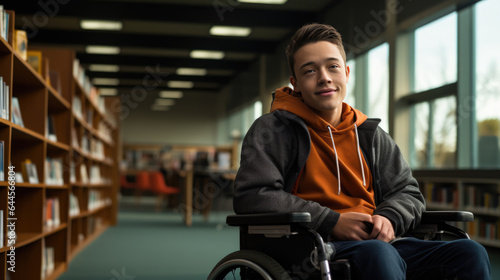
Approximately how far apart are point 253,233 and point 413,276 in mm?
466

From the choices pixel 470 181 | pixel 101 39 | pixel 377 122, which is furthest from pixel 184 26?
pixel 377 122

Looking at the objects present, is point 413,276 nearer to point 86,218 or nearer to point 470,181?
point 470,181

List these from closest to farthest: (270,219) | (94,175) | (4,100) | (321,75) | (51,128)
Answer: (270,219) → (321,75) → (4,100) → (51,128) → (94,175)

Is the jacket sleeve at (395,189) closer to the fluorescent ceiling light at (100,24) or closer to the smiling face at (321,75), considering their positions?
the smiling face at (321,75)

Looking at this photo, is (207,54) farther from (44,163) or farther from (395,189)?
(395,189)

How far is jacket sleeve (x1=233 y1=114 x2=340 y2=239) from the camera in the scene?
4.84 feet

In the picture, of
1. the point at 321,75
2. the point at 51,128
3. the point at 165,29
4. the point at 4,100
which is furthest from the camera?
the point at 165,29

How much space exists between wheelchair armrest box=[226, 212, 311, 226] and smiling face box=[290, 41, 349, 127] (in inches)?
16.7

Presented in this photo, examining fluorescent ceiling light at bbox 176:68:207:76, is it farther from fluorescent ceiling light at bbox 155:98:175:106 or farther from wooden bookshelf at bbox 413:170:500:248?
wooden bookshelf at bbox 413:170:500:248

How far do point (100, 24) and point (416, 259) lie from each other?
9239 millimetres

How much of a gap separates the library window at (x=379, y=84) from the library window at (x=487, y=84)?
1.61m

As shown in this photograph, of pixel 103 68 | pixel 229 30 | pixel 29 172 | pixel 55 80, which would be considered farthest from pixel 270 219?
pixel 103 68

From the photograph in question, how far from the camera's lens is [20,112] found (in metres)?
3.21

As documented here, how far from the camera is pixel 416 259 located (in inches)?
60.0
